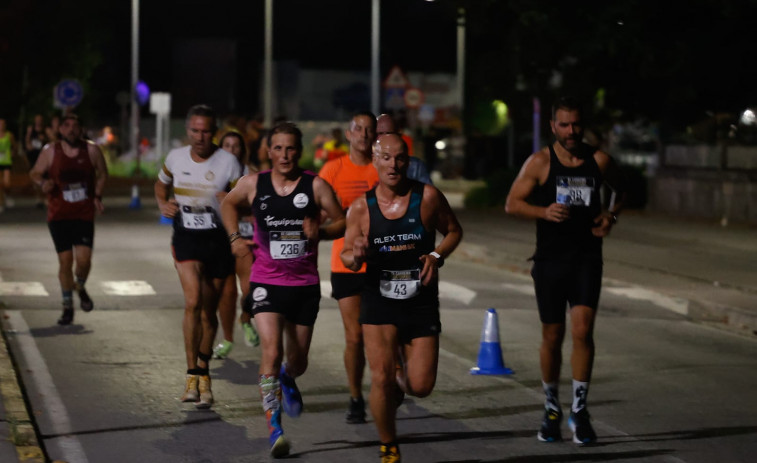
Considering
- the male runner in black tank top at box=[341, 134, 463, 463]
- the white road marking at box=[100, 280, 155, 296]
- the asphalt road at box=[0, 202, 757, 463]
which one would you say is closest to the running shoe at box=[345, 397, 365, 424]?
the asphalt road at box=[0, 202, 757, 463]

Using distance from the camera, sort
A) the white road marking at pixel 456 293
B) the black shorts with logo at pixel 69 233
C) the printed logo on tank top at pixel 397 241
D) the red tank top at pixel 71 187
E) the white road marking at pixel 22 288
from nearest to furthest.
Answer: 1. the printed logo on tank top at pixel 397 241
2. the red tank top at pixel 71 187
3. the black shorts with logo at pixel 69 233
4. the white road marking at pixel 456 293
5. the white road marking at pixel 22 288

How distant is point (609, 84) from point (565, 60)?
3.50ft

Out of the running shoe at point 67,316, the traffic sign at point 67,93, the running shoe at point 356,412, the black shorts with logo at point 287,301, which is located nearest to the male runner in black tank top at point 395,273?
the black shorts with logo at point 287,301

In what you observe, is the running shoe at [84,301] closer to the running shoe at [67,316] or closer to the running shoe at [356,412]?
the running shoe at [67,316]

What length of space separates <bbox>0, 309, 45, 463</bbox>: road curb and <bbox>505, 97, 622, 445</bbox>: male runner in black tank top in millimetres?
2759

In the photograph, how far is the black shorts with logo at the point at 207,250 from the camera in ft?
30.4

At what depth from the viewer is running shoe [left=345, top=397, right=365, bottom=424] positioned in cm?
860

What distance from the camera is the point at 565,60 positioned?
28062mm

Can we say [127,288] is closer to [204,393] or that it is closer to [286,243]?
[204,393]

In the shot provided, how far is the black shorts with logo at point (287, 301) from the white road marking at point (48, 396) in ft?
4.04

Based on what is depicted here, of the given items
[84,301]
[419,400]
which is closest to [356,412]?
[419,400]

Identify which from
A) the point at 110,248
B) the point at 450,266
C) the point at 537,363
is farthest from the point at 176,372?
the point at 110,248

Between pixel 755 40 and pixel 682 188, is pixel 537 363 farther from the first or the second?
pixel 682 188

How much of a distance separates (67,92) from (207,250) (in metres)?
26.2
